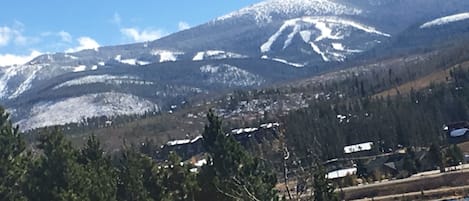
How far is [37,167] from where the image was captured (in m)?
40.8

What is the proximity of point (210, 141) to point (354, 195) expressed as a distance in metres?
29.5

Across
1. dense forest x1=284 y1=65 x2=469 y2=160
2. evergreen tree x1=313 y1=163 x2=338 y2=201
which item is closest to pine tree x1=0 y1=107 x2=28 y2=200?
evergreen tree x1=313 y1=163 x2=338 y2=201

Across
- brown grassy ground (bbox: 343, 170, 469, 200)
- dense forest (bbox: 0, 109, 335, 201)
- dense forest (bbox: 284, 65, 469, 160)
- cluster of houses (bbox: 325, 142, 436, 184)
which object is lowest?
cluster of houses (bbox: 325, 142, 436, 184)

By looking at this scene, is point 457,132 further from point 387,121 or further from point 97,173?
point 97,173

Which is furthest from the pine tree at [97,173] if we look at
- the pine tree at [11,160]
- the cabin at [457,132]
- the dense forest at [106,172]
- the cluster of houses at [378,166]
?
the cabin at [457,132]

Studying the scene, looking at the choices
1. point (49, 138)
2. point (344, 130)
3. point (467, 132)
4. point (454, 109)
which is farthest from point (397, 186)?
point (454, 109)

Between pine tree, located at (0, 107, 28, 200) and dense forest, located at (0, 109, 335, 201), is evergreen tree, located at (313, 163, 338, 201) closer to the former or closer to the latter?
dense forest, located at (0, 109, 335, 201)

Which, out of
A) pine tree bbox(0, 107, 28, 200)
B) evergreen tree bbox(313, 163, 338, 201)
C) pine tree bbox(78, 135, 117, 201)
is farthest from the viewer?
pine tree bbox(0, 107, 28, 200)

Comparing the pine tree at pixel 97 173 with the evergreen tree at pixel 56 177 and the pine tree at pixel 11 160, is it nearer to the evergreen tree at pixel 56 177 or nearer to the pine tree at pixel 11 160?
the evergreen tree at pixel 56 177

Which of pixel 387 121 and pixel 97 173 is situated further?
pixel 387 121

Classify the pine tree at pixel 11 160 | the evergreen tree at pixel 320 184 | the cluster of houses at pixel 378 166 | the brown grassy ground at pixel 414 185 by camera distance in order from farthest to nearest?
1. the cluster of houses at pixel 378 166
2. the brown grassy ground at pixel 414 185
3. the pine tree at pixel 11 160
4. the evergreen tree at pixel 320 184

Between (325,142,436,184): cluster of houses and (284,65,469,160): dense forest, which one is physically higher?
(284,65,469,160): dense forest

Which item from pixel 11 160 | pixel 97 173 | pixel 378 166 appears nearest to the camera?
pixel 97 173

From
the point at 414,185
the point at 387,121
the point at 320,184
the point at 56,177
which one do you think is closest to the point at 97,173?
the point at 56,177
